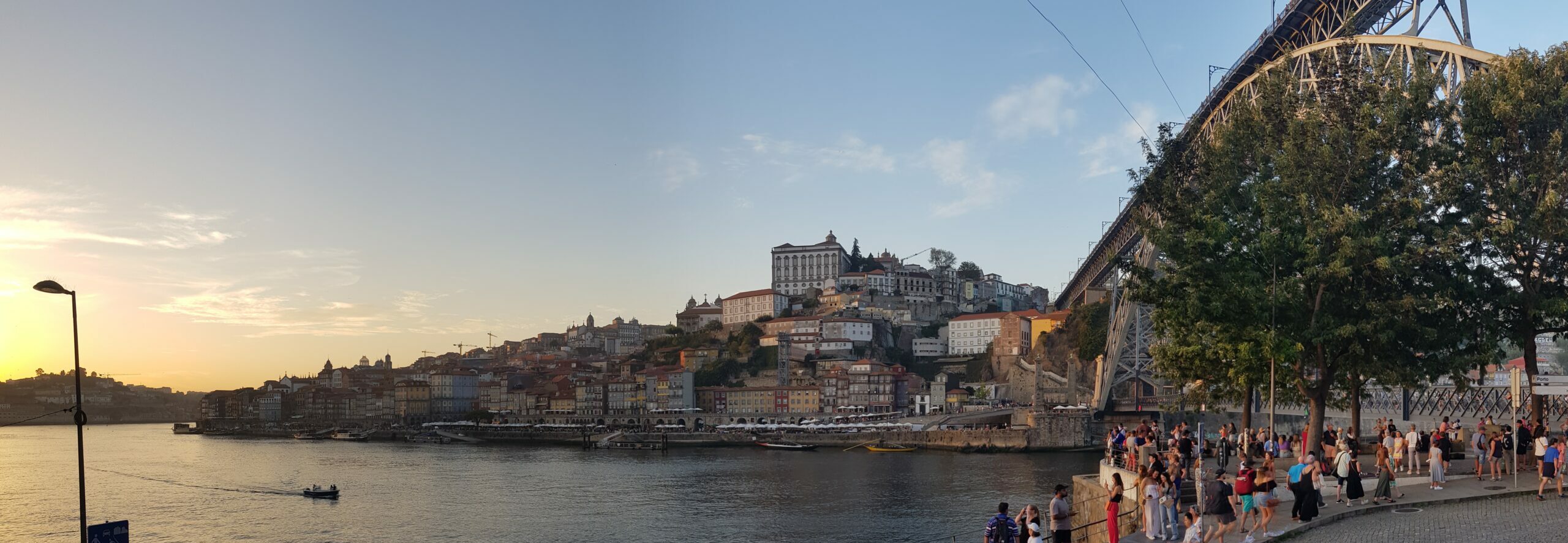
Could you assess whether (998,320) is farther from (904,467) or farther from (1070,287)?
(904,467)

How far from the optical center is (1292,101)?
73.2ft

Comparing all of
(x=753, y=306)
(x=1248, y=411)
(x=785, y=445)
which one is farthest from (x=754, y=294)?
(x=1248, y=411)

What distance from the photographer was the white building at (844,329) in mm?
122750

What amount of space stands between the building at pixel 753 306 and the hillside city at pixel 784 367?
25 cm

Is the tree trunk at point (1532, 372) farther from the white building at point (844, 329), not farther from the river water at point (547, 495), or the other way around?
the white building at point (844, 329)

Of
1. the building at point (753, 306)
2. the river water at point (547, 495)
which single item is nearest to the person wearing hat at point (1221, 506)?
the river water at point (547, 495)

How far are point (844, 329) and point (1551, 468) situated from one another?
10694 centimetres

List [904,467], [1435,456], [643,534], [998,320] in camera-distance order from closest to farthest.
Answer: [1435,456] → [643,534] → [904,467] → [998,320]

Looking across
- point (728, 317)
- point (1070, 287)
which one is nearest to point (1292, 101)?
point (1070, 287)

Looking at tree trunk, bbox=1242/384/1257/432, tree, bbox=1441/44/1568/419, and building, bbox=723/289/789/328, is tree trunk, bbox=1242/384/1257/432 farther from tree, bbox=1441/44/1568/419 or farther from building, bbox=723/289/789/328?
building, bbox=723/289/789/328

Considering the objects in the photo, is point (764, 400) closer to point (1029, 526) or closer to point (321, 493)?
point (321, 493)

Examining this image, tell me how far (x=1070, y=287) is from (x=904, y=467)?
190 ft

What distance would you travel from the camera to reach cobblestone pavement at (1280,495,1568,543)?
13484 mm

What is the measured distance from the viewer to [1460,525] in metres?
14.3
